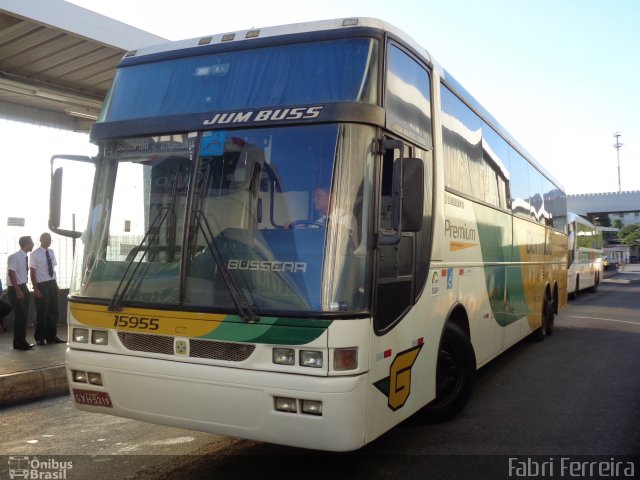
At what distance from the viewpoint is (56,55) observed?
9.79 metres

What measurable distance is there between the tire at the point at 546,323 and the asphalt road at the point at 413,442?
3.27 meters

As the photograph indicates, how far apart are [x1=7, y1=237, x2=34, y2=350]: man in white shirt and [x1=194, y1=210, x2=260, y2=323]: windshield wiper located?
251 inches

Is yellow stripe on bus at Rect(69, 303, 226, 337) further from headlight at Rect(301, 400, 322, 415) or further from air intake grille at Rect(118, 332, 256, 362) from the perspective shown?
headlight at Rect(301, 400, 322, 415)

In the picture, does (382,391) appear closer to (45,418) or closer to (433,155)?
(433,155)

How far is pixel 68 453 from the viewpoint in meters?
5.34

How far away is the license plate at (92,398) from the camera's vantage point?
4719 mm

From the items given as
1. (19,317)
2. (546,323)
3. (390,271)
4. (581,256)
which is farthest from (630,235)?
(390,271)

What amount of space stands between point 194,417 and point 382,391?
134 cm

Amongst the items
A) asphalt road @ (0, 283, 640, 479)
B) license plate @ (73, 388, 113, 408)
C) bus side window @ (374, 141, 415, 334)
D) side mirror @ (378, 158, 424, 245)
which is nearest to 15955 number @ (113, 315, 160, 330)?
license plate @ (73, 388, 113, 408)

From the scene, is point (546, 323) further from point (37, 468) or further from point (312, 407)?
point (37, 468)

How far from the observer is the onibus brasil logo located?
481 cm

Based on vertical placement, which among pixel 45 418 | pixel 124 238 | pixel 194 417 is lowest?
pixel 45 418

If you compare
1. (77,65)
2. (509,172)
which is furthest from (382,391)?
(77,65)

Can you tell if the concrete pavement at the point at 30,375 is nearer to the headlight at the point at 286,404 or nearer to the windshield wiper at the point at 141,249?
the windshield wiper at the point at 141,249
